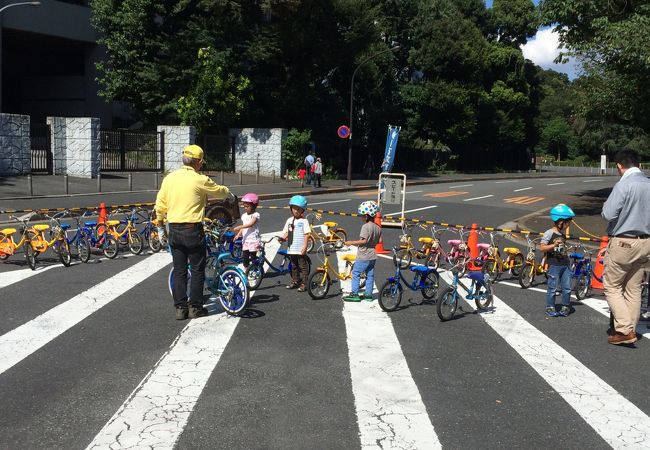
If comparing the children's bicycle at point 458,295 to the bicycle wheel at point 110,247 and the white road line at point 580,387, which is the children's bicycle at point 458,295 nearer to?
the white road line at point 580,387

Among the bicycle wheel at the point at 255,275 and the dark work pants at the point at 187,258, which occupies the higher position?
the dark work pants at the point at 187,258

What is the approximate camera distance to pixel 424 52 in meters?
52.2

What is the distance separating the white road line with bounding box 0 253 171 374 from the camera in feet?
20.0

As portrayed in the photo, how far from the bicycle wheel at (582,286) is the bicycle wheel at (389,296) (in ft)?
9.79

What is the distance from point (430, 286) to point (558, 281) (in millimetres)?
1645

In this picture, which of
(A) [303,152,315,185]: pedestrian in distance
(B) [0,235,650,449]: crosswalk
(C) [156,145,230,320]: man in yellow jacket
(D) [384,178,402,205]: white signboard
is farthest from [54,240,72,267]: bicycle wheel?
(A) [303,152,315,185]: pedestrian in distance

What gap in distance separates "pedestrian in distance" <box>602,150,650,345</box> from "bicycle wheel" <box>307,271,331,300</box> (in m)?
3.59

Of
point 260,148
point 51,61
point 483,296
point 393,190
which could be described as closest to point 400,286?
point 483,296

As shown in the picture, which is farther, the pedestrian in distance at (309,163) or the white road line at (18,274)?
the pedestrian in distance at (309,163)

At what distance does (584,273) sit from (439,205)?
15812 mm

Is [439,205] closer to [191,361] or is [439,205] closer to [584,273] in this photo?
[584,273]

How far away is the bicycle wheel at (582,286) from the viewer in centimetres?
930

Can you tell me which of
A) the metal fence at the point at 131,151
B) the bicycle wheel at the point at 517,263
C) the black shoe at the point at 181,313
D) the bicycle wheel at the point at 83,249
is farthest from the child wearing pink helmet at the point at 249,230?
the metal fence at the point at 131,151

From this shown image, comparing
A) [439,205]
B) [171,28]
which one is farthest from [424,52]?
[439,205]
